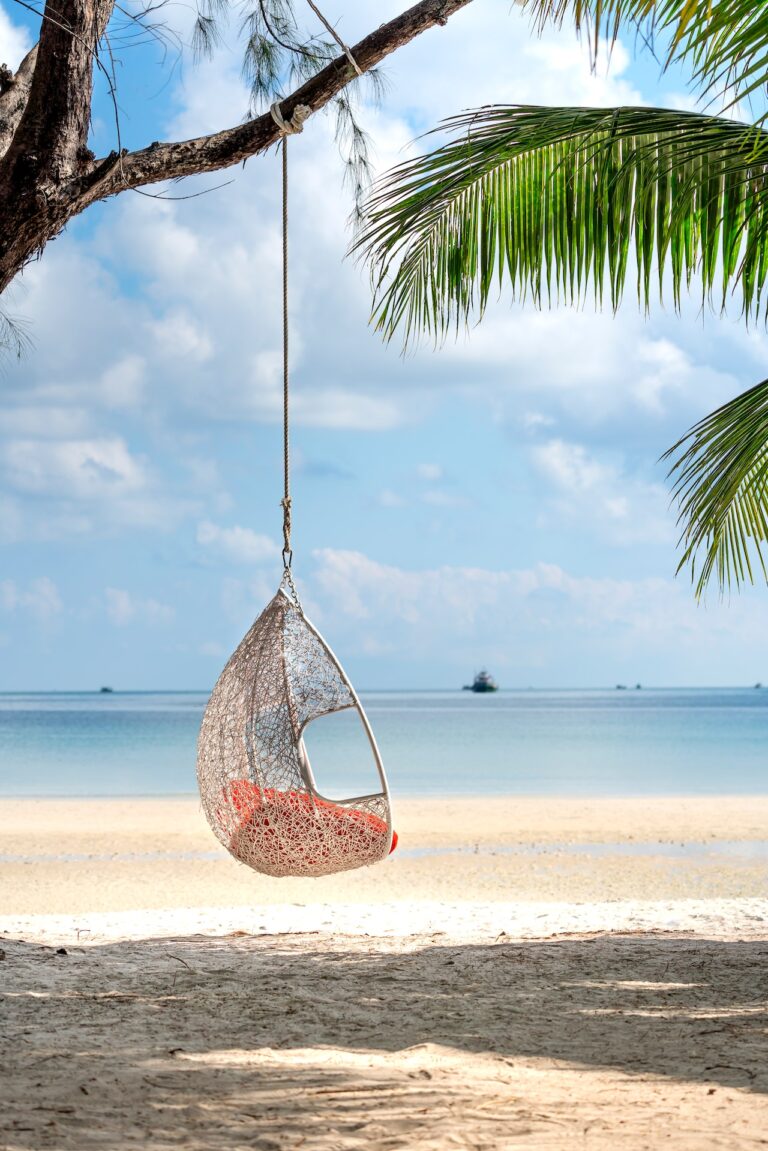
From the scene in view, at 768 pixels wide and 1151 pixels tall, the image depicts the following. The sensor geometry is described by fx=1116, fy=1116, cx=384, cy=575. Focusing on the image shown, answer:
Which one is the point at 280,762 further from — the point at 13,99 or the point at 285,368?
the point at 13,99

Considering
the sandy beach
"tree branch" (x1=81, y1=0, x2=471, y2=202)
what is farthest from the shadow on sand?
"tree branch" (x1=81, y1=0, x2=471, y2=202)

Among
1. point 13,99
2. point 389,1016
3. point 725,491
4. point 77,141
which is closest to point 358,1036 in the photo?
point 389,1016

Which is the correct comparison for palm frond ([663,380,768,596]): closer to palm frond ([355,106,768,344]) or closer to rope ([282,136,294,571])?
palm frond ([355,106,768,344])

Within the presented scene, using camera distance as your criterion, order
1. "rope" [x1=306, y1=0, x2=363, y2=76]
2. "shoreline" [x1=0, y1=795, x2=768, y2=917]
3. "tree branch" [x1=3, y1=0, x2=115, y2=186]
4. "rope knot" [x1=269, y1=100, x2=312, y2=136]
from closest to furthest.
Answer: "rope" [x1=306, y1=0, x2=363, y2=76]
"tree branch" [x1=3, y1=0, x2=115, y2=186]
"rope knot" [x1=269, y1=100, x2=312, y2=136]
"shoreline" [x1=0, y1=795, x2=768, y2=917]

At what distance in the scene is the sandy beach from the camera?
189cm

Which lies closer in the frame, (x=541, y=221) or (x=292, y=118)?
(x=292, y=118)

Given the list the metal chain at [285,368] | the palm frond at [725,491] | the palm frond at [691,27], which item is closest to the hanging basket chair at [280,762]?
the metal chain at [285,368]

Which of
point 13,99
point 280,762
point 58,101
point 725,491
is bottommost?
point 280,762

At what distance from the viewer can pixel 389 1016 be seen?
269 cm

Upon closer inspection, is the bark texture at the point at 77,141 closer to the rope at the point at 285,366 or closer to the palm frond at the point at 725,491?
the rope at the point at 285,366

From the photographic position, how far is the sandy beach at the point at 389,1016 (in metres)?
1.89

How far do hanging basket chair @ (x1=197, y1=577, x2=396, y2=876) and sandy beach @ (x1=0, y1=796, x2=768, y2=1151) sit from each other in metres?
0.34

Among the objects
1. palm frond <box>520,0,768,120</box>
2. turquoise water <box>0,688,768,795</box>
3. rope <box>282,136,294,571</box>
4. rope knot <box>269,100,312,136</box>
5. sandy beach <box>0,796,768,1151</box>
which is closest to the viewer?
palm frond <box>520,0,768,120</box>

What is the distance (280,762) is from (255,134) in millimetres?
1879
